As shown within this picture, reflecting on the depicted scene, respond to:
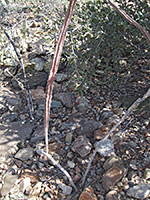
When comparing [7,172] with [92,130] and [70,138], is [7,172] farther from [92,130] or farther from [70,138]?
[92,130]

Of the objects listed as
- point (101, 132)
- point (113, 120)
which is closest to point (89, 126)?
point (101, 132)

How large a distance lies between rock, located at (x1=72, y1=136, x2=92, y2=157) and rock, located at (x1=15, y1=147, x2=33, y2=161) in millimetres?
405

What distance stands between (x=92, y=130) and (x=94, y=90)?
600mm

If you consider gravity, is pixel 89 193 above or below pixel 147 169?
below

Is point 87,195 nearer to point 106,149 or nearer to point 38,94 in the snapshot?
point 106,149

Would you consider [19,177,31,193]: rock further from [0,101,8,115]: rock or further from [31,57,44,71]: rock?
[31,57,44,71]: rock

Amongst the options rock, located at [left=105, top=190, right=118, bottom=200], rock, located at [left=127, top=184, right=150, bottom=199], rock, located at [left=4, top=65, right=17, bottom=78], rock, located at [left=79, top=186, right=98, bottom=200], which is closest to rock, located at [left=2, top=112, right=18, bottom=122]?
rock, located at [left=4, top=65, right=17, bottom=78]

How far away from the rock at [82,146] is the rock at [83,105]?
38 centimetres

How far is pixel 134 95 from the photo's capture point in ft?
8.00

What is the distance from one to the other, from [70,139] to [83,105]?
1.52 feet

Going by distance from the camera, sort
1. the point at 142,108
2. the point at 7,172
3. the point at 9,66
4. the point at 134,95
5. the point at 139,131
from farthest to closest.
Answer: the point at 9,66 < the point at 134,95 < the point at 142,108 < the point at 139,131 < the point at 7,172

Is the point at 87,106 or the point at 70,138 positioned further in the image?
the point at 87,106

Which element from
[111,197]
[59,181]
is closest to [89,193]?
[111,197]

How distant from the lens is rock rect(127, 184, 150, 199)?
1.58 m
